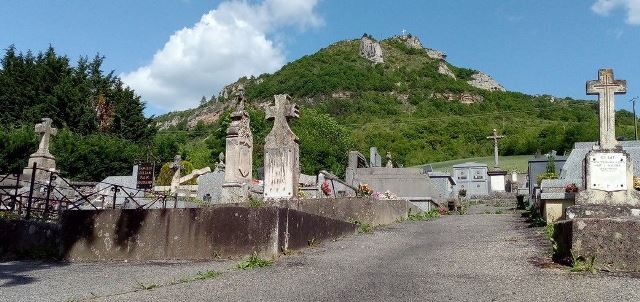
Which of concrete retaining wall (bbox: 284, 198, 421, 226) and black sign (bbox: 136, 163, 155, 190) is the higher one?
black sign (bbox: 136, 163, 155, 190)

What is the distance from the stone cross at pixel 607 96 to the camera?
37.3 feet

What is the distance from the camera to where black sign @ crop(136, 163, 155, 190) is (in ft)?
84.8

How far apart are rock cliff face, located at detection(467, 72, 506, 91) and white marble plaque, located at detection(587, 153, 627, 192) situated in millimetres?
112715

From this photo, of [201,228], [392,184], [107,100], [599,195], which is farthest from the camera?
[107,100]

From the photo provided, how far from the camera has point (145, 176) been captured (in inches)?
1045

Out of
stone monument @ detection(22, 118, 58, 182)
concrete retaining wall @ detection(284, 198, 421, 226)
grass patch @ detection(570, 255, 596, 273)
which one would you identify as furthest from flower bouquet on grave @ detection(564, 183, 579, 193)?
stone monument @ detection(22, 118, 58, 182)

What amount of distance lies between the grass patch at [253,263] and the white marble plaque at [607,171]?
7.21 metres

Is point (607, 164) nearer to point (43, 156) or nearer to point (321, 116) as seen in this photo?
point (43, 156)

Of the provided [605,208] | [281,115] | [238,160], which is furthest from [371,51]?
[605,208]

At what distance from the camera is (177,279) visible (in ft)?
20.5

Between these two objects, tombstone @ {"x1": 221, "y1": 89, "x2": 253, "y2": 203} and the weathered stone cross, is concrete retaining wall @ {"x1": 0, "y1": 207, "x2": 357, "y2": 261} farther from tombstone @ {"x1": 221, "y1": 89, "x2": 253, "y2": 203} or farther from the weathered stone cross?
tombstone @ {"x1": 221, "y1": 89, "x2": 253, "y2": 203}

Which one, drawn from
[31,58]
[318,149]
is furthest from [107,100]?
[318,149]

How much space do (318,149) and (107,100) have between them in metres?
20.1

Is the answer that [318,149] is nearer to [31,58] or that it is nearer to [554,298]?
[31,58]
